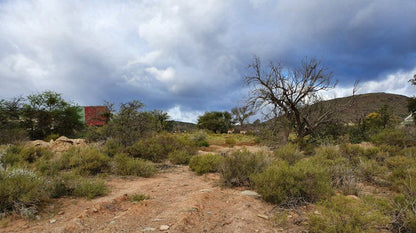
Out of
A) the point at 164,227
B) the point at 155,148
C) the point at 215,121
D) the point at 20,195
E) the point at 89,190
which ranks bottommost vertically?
the point at 164,227

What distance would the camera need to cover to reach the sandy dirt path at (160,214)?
3401mm

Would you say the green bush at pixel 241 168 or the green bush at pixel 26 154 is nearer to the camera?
the green bush at pixel 241 168

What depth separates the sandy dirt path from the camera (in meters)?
3.40

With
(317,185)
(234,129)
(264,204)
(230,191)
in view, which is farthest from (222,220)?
(234,129)

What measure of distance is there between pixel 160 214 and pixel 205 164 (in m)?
4.25

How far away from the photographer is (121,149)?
10828 mm

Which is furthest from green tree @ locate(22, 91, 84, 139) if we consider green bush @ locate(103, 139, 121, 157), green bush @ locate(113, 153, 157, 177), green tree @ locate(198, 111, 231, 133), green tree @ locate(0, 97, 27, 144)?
green tree @ locate(198, 111, 231, 133)

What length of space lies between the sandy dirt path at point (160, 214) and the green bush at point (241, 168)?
0.47 meters

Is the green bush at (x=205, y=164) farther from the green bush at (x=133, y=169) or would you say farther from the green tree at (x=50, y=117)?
the green tree at (x=50, y=117)

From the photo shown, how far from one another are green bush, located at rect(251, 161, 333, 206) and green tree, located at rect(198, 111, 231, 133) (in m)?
36.6

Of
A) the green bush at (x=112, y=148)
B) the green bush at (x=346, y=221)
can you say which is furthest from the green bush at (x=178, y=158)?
the green bush at (x=346, y=221)

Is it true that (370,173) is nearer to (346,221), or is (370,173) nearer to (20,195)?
(346,221)

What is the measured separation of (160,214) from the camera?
12.8ft

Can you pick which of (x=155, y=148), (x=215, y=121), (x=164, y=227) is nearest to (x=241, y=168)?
(x=164, y=227)
